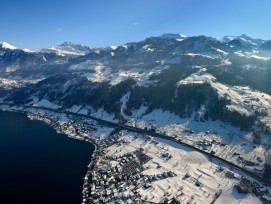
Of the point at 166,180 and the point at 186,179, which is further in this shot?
the point at 186,179

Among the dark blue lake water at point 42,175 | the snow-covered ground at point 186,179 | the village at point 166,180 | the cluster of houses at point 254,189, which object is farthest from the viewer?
the snow-covered ground at point 186,179

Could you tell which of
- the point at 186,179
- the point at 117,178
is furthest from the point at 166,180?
the point at 117,178

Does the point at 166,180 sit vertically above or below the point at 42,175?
above

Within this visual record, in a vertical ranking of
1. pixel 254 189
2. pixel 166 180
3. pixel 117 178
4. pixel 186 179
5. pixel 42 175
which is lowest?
pixel 42 175

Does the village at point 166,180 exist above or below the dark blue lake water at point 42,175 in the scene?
above

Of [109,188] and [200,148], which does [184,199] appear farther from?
[200,148]

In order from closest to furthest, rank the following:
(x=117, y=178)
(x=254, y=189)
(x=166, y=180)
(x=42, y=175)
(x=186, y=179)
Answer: (x=254, y=189), (x=166, y=180), (x=117, y=178), (x=186, y=179), (x=42, y=175)

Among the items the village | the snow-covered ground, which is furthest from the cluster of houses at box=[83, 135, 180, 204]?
the snow-covered ground

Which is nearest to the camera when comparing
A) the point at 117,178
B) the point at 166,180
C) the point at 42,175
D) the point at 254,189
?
the point at 254,189

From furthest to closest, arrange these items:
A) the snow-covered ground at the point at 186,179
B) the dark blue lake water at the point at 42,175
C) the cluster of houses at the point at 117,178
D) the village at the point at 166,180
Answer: the snow-covered ground at the point at 186,179 < the village at the point at 166,180 < the dark blue lake water at the point at 42,175 < the cluster of houses at the point at 117,178

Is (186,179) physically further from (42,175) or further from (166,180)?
(42,175)

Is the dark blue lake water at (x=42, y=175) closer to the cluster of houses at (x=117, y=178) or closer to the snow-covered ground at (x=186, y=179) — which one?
the cluster of houses at (x=117, y=178)

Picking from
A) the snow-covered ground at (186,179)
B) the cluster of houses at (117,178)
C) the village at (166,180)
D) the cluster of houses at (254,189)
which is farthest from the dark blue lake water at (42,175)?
the cluster of houses at (254,189)

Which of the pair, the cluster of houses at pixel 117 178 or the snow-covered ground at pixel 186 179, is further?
the snow-covered ground at pixel 186 179
